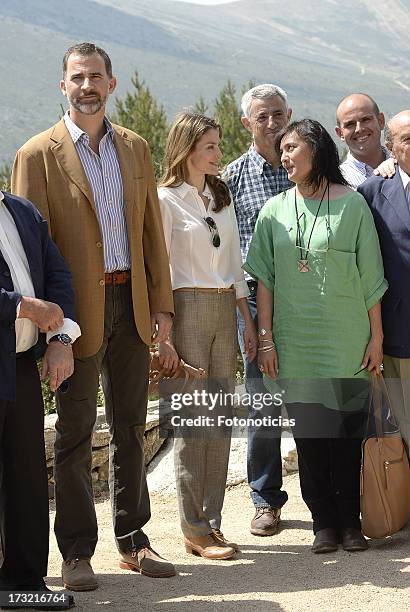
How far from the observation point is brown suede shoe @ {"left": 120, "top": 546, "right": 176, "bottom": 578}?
14.5ft

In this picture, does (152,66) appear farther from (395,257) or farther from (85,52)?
(85,52)

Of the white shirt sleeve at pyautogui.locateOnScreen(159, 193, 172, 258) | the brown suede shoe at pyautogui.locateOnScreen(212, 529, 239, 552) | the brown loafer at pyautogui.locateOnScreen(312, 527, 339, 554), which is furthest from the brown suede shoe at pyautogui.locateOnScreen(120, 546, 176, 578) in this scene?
the white shirt sleeve at pyautogui.locateOnScreen(159, 193, 172, 258)

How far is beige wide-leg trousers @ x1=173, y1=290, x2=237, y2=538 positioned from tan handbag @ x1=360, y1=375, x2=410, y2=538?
676 millimetres

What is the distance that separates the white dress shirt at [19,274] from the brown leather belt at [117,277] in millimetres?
441

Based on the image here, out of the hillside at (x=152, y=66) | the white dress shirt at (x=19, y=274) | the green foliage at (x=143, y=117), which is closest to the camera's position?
the white dress shirt at (x=19, y=274)

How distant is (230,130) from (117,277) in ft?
58.6

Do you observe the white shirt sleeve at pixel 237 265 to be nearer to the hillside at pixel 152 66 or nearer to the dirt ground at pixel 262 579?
the dirt ground at pixel 262 579

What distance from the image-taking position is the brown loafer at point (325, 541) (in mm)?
4746

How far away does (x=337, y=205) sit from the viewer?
476 cm

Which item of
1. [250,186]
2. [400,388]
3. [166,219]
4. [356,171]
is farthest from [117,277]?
[356,171]

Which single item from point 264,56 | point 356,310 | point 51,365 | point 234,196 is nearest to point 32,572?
point 51,365

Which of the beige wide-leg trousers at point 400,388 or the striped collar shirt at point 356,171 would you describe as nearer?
the beige wide-leg trousers at point 400,388

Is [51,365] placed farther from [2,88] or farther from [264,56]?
[264,56]

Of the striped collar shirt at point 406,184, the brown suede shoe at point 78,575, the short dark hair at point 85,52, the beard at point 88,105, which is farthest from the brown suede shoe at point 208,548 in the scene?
the short dark hair at point 85,52
